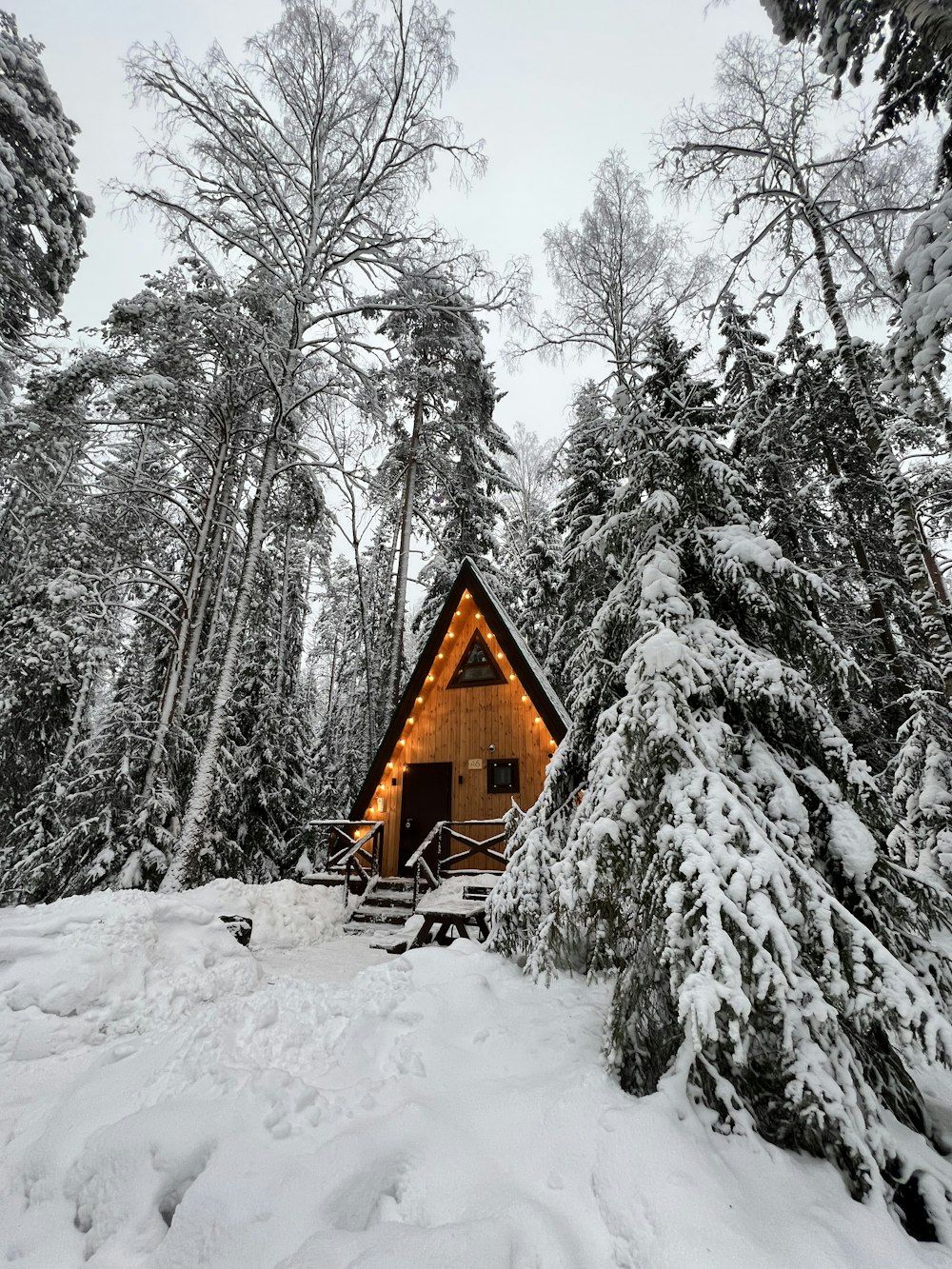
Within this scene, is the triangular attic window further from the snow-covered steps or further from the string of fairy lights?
the snow-covered steps

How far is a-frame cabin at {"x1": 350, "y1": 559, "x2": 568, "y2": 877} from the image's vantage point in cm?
1139

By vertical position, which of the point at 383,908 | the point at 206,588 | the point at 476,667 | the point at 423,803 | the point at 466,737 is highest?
the point at 206,588

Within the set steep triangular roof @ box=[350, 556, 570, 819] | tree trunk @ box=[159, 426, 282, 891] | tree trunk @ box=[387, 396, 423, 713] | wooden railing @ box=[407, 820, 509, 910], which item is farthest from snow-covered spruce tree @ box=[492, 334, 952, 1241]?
tree trunk @ box=[387, 396, 423, 713]

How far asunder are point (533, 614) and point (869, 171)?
485 inches

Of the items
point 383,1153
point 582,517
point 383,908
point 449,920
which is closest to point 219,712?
point 383,908

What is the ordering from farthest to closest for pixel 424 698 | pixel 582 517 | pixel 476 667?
pixel 582 517
pixel 424 698
pixel 476 667

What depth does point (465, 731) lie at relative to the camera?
12.1 metres

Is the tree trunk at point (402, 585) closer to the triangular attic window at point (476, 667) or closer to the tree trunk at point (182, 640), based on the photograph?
the triangular attic window at point (476, 667)

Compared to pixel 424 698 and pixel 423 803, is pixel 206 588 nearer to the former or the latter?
pixel 424 698

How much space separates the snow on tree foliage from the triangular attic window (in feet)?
37.5

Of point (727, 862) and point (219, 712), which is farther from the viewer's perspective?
point (219, 712)

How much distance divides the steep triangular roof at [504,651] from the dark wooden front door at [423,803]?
81 centimetres

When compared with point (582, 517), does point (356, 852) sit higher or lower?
lower

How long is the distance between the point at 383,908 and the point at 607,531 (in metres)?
8.00
